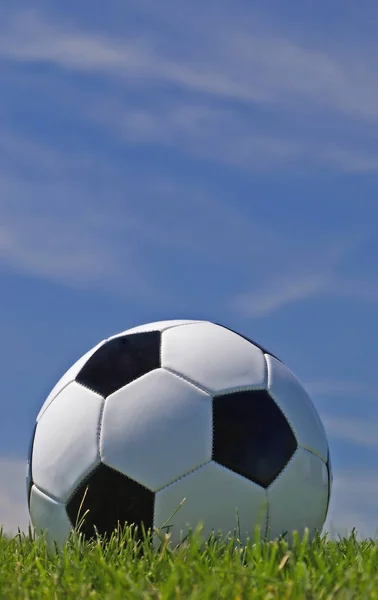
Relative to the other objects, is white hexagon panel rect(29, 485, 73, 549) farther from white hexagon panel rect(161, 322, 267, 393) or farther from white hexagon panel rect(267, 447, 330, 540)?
white hexagon panel rect(267, 447, 330, 540)

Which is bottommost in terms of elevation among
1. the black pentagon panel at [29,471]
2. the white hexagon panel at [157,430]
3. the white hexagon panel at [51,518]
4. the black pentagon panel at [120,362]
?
the white hexagon panel at [51,518]

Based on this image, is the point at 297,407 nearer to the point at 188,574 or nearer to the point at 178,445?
the point at 178,445

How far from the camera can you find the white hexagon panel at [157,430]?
4859mm

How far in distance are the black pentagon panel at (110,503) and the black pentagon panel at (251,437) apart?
53 centimetres

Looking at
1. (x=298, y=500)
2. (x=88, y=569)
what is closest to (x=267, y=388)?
(x=298, y=500)

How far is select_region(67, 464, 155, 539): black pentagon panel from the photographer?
4.83m

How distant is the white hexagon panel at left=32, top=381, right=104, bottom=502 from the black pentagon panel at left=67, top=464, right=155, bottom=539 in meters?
0.10

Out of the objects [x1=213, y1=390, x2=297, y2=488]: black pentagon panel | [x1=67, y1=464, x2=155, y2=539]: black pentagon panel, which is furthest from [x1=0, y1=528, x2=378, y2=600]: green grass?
[x1=213, y1=390, x2=297, y2=488]: black pentagon panel

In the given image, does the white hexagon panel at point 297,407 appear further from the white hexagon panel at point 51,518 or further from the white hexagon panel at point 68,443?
the white hexagon panel at point 51,518

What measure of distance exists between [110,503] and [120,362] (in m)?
0.94

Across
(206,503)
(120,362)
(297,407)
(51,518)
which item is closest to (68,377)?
(120,362)

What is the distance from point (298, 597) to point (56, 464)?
2.52 m

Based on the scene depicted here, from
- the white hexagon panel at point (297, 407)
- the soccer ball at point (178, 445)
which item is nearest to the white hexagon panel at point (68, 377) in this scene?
the soccer ball at point (178, 445)

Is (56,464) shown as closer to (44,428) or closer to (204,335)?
(44,428)
